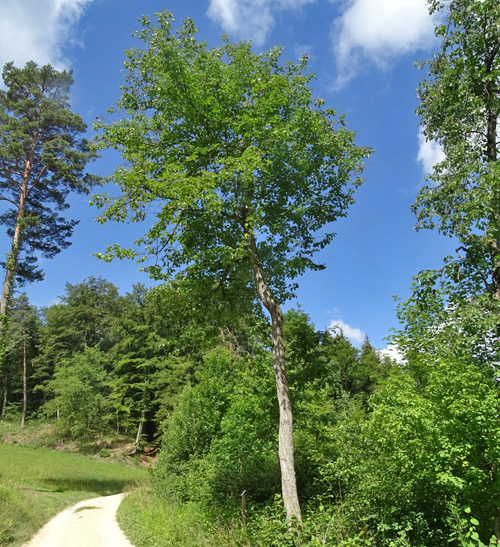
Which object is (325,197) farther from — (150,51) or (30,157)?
(30,157)

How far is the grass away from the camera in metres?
9.83

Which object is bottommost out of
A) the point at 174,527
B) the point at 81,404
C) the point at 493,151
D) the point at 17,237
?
the point at 174,527

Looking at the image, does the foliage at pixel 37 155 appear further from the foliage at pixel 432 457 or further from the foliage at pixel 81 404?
the foliage at pixel 81 404

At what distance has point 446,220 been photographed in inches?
400

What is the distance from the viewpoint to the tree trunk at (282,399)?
298 inches

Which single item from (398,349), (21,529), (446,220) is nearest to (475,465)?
(398,349)

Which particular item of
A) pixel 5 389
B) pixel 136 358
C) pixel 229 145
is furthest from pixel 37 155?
pixel 5 389

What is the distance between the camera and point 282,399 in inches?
328

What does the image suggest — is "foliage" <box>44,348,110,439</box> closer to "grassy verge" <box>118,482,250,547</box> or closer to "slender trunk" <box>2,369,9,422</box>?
"slender trunk" <box>2,369,9,422</box>

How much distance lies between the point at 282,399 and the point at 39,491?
14559 mm

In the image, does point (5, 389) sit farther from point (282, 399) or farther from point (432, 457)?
point (432, 457)

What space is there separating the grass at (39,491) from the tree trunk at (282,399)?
6620 mm

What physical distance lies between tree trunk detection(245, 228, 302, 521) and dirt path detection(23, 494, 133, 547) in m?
4.96

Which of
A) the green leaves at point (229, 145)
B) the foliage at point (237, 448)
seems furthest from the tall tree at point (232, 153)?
the foliage at point (237, 448)
